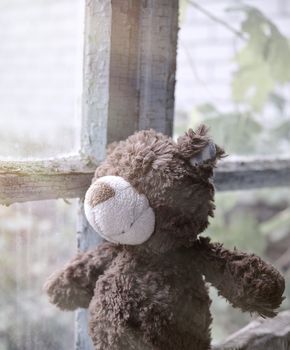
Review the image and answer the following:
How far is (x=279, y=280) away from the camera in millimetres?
636

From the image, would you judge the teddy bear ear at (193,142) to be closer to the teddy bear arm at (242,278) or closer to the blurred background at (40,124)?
the teddy bear arm at (242,278)

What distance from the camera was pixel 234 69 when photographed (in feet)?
4.80

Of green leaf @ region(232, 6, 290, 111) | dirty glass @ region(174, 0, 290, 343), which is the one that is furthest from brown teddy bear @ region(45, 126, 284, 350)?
green leaf @ region(232, 6, 290, 111)

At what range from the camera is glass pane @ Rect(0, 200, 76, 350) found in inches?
30.0

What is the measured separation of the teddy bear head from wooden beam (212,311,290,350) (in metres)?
0.27

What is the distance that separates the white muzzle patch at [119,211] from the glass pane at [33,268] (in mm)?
182

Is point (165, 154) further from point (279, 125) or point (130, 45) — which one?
point (279, 125)

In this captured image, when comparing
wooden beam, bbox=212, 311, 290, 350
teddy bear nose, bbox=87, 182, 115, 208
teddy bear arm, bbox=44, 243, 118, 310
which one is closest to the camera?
Answer: teddy bear nose, bbox=87, 182, 115, 208

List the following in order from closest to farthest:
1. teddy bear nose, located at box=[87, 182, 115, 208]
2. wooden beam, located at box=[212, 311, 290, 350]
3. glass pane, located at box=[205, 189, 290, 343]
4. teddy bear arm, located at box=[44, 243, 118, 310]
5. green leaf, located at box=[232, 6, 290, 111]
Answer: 1. teddy bear nose, located at box=[87, 182, 115, 208]
2. teddy bear arm, located at box=[44, 243, 118, 310]
3. wooden beam, located at box=[212, 311, 290, 350]
4. green leaf, located at box=[232, 6, 290, 111]
5. glass pane, located at box=[205, 189, 290, 343]

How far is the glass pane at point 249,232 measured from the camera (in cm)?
134

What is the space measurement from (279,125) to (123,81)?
3.04 ft

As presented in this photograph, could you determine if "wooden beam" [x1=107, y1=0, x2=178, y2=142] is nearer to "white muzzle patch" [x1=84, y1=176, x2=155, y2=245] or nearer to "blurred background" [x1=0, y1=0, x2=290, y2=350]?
"blurred background" [x1=0, y1=0, x2=290, y2=350]

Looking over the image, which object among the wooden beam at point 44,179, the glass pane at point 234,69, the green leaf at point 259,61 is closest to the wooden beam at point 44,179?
the wooden beam at point 44,179

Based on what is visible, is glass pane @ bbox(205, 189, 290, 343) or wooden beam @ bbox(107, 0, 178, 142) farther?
glass pane @ bbox(205, 189, 290, 343)
